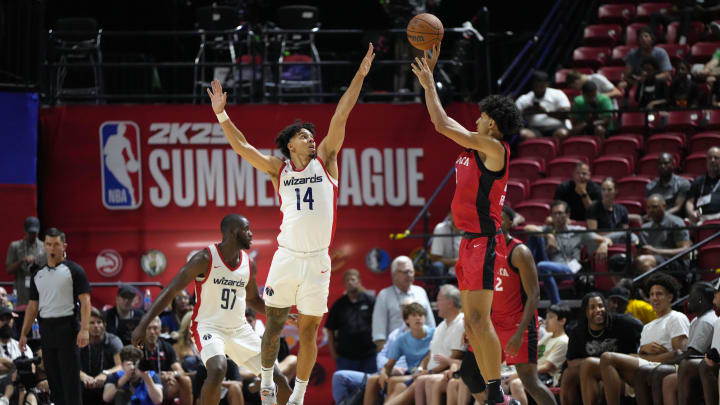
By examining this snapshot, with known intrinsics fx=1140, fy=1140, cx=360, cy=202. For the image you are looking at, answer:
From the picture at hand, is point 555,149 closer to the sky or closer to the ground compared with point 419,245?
closer to the sky

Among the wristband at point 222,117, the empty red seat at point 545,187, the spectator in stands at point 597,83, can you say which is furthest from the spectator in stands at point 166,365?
the spectator in stands at point 597,83

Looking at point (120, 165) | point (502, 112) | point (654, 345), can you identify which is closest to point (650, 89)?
point (654, 345)

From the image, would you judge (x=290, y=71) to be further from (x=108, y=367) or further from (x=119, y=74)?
(x=108, y=367)

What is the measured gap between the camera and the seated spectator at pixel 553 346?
1100 cm

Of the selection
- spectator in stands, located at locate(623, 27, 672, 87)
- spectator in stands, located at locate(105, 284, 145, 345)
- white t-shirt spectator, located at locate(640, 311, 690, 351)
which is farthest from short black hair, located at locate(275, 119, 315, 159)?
spectator in stands, located at locate(623, 27, 672, 87)

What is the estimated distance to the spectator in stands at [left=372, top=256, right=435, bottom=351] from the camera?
41.4ft

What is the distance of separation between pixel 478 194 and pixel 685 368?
277cm

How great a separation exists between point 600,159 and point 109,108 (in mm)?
6291

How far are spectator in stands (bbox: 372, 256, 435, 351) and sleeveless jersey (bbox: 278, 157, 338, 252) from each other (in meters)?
4.37

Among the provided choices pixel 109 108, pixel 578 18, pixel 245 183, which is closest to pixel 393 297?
pixel 245 183

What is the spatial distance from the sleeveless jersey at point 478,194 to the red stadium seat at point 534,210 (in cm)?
594

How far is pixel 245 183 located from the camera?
576 inches

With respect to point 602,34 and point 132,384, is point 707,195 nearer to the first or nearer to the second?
point 602,34

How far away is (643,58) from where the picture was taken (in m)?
15.9
